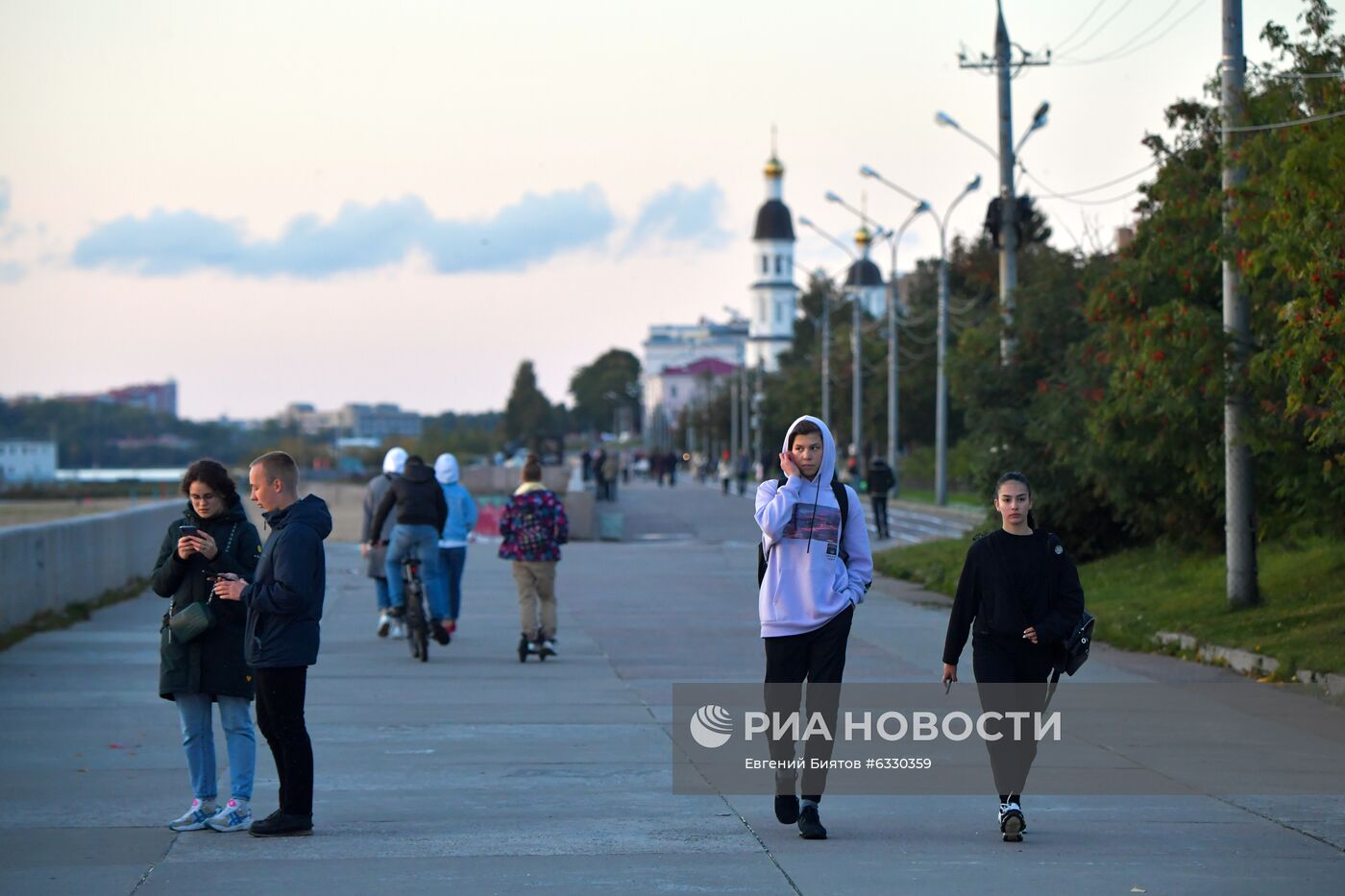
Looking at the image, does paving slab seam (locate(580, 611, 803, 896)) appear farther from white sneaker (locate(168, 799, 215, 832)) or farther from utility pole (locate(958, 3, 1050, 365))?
utility pole (locate(958, 3, 1050, 365))

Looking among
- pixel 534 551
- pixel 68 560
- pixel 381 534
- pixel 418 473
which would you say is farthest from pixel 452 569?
pixel 68 560

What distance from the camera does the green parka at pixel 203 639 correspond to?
303 inches

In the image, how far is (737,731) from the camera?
36.4ft

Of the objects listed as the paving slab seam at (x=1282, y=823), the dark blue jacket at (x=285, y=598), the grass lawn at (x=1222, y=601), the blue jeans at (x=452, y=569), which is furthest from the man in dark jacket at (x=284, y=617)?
the blue jeans at (x=452, y=569)

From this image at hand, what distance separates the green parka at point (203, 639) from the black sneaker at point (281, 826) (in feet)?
1.86

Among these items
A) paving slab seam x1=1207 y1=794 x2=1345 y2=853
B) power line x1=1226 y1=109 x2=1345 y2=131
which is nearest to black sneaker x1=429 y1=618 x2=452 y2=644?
power line x1=1226 y1=109 x2=1345 y2=131

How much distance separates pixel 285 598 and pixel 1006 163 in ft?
74.6

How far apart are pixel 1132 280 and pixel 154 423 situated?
192m

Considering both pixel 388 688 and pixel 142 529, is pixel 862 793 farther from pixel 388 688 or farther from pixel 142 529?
pixel 142 529

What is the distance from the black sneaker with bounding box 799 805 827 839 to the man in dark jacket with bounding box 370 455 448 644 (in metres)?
8.39

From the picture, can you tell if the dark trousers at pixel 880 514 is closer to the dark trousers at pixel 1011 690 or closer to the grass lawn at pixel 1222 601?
the grass lawn at pixel 1222 601

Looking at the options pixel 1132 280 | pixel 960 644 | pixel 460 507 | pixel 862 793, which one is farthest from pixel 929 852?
pixel 1132 280

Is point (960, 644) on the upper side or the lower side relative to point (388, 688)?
upper

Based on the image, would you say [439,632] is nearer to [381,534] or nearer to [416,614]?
[416,614]
